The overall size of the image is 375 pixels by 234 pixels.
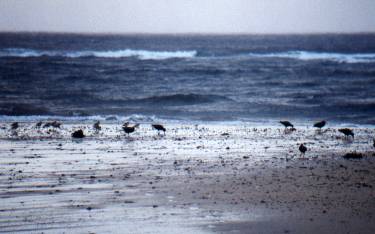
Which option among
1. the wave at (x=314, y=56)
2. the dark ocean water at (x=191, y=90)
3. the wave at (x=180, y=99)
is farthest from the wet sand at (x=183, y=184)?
the wave at (x=314, y=56)

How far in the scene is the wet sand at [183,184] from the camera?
7.17 m

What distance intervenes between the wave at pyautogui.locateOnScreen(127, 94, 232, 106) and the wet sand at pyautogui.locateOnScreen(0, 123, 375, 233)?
10.3 m

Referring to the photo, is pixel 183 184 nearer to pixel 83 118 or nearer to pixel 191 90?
pixel 83 118

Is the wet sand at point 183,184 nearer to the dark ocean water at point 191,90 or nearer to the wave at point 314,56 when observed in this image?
the dark ocean water at point 191,90

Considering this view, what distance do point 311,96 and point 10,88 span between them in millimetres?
15258

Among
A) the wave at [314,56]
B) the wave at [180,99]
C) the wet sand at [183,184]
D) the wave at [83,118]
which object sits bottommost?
the wet sand at [183,184]

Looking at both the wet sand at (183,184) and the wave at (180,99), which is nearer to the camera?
the wet sand at (183,184)

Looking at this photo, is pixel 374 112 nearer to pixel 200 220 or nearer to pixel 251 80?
pixel 251 80

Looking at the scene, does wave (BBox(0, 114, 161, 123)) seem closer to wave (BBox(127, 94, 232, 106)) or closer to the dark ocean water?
the dark ocean water

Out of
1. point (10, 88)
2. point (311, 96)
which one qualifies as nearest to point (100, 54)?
point (10, 88)

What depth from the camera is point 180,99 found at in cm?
2606

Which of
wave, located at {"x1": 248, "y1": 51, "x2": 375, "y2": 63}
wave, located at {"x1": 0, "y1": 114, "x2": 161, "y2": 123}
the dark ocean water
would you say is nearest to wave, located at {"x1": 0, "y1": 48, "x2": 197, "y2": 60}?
the dark ocean water

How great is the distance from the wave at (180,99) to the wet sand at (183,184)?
1033cm

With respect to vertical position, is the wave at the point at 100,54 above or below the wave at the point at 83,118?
above
